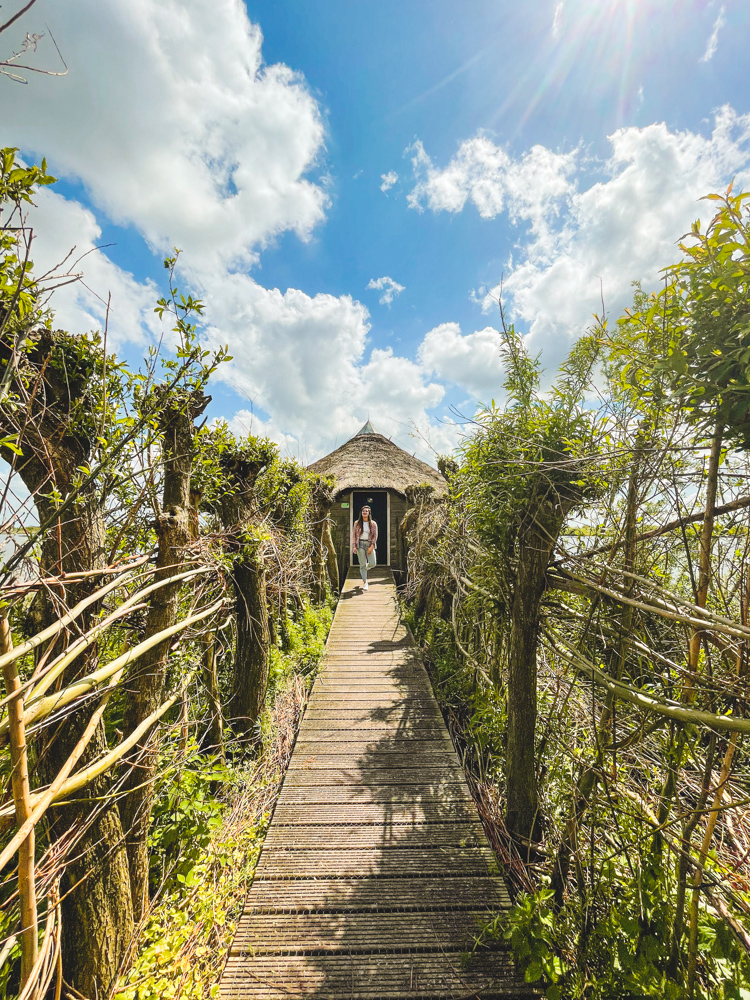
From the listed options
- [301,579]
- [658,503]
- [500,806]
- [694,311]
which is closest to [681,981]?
[500,806]

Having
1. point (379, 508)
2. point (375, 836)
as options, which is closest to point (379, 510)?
point (379, 508)

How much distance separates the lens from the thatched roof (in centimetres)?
1260

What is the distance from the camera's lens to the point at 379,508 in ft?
44.3

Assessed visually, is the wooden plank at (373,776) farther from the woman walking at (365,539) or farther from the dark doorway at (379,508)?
the dark doorway at (379,508)

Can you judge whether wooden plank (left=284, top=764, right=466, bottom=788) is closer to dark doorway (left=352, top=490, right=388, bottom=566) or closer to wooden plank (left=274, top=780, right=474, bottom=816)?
wooden plank (left=274, top=780, right=474, bottom=816)

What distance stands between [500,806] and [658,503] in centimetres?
268

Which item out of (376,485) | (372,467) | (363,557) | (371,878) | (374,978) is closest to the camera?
(374,978)

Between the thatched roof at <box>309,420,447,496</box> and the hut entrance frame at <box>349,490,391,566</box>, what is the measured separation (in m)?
0.49

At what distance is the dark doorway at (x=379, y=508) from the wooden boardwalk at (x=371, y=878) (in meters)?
9.15

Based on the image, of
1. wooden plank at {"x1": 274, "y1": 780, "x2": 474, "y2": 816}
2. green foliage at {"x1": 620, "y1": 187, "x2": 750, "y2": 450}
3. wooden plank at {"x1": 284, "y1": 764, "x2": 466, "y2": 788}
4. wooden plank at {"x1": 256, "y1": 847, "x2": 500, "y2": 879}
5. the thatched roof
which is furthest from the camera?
the thatched roof

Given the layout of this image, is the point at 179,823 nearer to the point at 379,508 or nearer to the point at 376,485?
the point at 376,485

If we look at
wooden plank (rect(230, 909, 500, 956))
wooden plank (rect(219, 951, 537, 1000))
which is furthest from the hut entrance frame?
wooden plank (rect(219, 951, 537, 1000))

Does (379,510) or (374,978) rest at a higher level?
(379,510)

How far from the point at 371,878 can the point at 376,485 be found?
10442 millimetres
